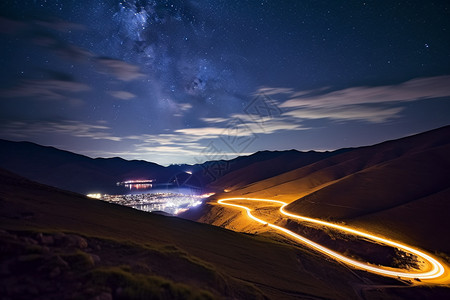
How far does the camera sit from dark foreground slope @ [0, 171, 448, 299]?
6891 millimetres

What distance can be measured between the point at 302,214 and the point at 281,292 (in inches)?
1640

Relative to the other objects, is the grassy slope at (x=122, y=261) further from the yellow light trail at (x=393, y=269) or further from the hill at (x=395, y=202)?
the hill at (x=395, y=202)

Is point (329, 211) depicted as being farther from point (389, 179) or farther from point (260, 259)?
point (260, 259)

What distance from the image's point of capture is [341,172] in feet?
333

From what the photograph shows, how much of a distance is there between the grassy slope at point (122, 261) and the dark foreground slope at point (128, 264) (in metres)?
0.03

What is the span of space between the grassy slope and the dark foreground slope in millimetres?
30

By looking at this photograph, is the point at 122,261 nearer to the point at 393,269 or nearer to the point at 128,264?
the point at 128,264

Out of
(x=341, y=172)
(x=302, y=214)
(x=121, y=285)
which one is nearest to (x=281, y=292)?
(x=121, y=285)

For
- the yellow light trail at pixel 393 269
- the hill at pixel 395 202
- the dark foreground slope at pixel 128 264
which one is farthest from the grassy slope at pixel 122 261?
the hill at pixel 395 202

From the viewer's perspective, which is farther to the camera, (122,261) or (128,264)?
(122,261)

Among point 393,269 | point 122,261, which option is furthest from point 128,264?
point 393,269

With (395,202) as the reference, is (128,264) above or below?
below

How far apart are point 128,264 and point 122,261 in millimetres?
354

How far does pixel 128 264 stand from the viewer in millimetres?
9078
